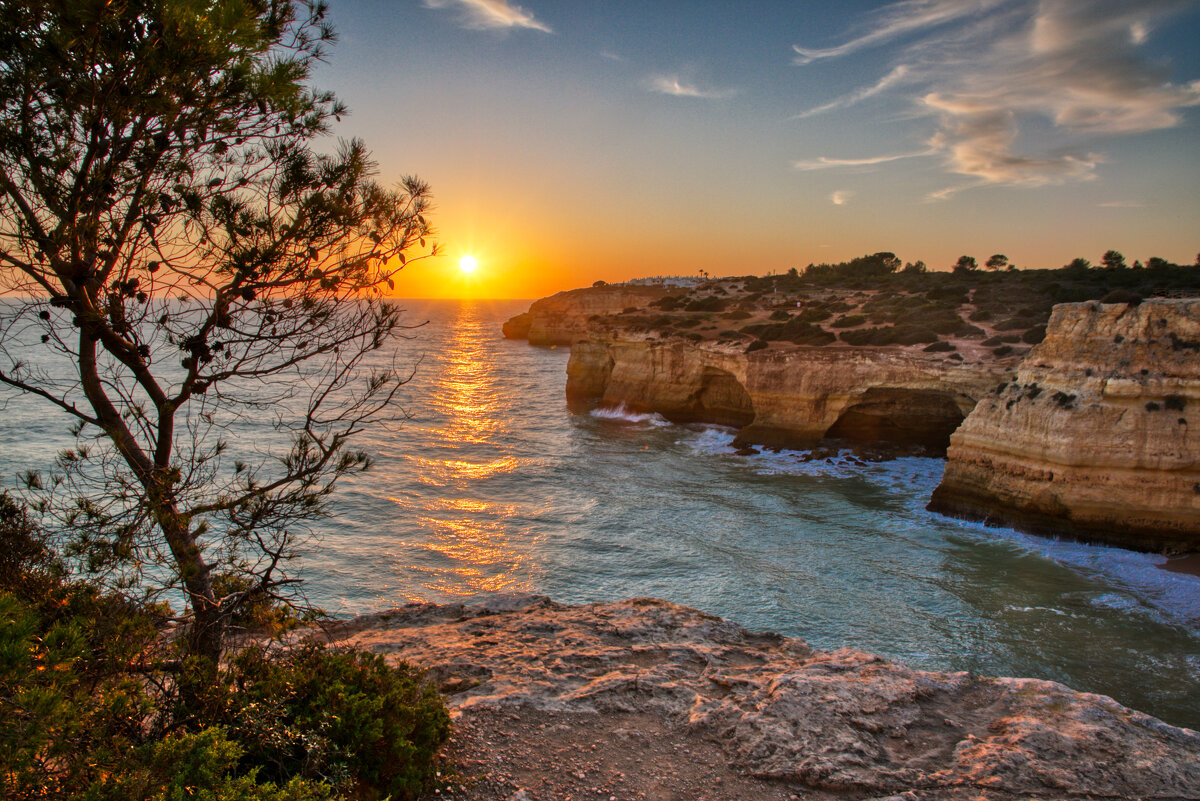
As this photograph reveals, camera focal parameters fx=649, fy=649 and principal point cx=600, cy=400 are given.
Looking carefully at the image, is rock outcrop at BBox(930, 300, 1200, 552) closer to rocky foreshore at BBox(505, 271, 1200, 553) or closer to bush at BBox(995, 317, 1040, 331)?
rocky foreshore at BBox(505, 271, 1200, 553)

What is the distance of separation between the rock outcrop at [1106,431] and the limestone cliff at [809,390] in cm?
443

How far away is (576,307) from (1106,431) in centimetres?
7902

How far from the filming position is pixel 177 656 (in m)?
5.41

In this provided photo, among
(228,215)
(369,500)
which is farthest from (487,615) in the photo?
(369,500)

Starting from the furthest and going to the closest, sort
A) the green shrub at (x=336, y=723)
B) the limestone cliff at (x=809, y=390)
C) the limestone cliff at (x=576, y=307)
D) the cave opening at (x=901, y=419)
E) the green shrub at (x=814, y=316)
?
the limestone cliff at (x=576, y=307)
the green shrub at (x=814, y=316)
the cave opening at (x=901, y=419)
the limestone cliff at (x=809, y=390)
the green shrub at (x=336, y=723)

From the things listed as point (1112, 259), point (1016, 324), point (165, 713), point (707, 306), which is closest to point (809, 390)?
point (1016, 324)

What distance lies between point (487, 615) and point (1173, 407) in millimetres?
17535

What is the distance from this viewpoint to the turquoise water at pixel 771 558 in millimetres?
12781

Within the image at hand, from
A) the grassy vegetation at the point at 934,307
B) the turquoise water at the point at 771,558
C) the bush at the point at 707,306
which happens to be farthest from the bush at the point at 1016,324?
the bush at the point at 707,306

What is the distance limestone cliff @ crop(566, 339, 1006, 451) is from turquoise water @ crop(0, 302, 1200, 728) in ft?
7.16

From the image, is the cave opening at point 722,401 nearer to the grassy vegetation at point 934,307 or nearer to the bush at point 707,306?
the grassy vegetation at point 934,307

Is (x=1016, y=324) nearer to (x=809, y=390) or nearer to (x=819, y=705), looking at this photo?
(x=809, y=390)

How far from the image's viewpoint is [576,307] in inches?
3654

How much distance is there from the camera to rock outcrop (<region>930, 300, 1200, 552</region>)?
16266 mm
